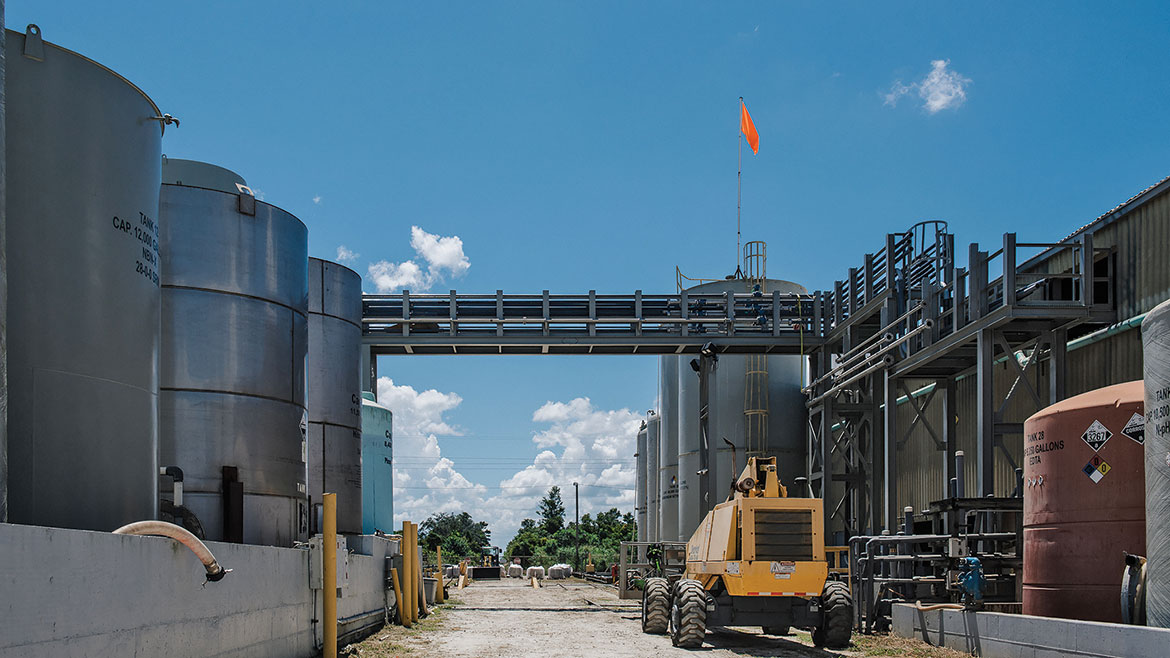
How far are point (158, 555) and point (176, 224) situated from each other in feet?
22.6

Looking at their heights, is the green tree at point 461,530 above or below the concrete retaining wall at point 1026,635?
below

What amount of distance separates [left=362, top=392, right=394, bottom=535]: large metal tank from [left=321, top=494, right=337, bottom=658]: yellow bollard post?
10.8m

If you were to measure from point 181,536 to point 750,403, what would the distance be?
77.4 feet

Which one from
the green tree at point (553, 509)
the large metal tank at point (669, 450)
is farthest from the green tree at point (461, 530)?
the large metal tank at point (669, 450)

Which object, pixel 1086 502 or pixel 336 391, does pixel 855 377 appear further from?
pixel 1086 502

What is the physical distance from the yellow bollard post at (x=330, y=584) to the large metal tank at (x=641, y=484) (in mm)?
35648

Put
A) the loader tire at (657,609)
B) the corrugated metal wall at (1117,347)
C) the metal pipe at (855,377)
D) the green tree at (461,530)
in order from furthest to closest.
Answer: the green tree at (461,530), the metal pipe at (855,377), the loader tire at (657,609), the corrugated metal wall at (1117,347)

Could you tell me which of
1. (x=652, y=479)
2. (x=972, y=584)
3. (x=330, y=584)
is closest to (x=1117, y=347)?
(x=972, y=584)

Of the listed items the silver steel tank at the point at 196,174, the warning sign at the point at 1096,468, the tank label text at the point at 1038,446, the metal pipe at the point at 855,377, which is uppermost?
the silver steel tank at the point at 196,174

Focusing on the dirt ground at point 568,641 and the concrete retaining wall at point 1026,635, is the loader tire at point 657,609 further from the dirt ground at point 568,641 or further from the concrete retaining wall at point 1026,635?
the concrete retaining wall at point 1026,635

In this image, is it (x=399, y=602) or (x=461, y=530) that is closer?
(x=399, y=602)

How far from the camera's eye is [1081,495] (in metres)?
12.5

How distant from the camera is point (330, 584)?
1385cm

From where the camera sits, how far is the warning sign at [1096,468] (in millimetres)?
12258
